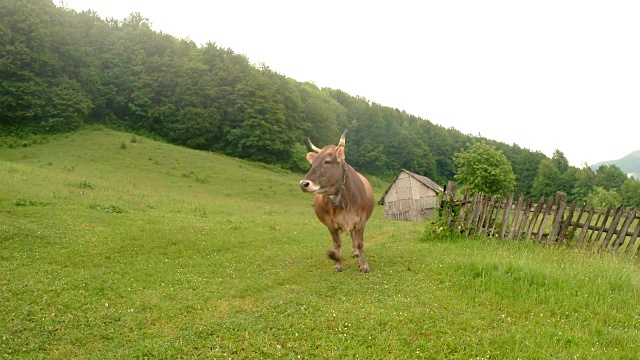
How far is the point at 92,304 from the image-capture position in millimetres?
7691

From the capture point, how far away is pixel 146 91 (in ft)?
192

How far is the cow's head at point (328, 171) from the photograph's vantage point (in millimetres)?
8320

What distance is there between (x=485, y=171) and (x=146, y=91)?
1997 inches

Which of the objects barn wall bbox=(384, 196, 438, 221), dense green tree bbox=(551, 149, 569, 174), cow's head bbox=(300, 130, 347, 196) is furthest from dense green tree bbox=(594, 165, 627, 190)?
cow's head bbox=(300, 130, 347, 196)

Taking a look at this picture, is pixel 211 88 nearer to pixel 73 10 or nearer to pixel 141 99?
pixel 141 99

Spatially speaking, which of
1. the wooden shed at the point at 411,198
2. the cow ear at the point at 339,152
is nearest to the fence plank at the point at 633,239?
the cow ear at the point at 339,152

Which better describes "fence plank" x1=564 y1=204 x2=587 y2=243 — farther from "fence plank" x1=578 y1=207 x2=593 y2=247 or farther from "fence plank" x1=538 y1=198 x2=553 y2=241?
"fence plank" x1=538 y1=198 x2=553 y2=241

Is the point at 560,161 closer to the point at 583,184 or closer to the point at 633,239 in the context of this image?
the point at 583,184

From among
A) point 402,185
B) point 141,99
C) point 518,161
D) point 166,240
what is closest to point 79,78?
point 141,99

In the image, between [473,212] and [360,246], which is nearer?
[360,246]

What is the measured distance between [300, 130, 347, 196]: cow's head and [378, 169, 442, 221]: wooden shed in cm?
3204

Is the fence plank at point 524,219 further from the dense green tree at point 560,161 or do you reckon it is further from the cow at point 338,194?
the dense green tree at point 560,161

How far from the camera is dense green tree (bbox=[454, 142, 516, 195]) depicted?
51438mm

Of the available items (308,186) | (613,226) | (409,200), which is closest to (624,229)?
(613,226)
